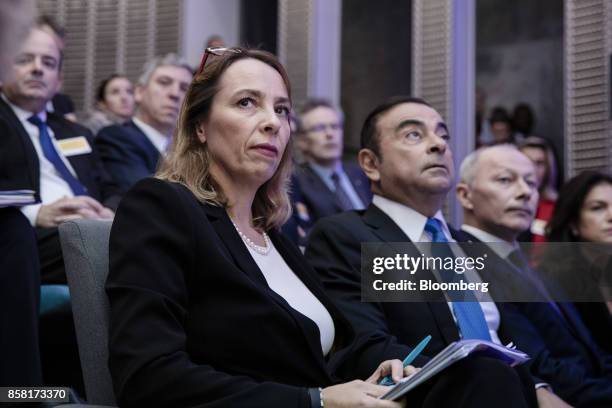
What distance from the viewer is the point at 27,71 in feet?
11.5

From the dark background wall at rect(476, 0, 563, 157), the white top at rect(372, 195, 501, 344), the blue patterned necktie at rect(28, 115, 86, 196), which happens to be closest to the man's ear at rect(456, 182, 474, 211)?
the white top at rect(372, 195, 501, 344)

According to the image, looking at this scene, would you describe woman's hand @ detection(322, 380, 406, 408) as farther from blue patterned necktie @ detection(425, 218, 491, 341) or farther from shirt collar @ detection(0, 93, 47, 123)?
shirt collar @ detection(0, 93, 47, 123)

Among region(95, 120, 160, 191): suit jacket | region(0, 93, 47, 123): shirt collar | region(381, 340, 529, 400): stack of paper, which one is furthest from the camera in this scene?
region(95, 120, 160, 191): suit jacket

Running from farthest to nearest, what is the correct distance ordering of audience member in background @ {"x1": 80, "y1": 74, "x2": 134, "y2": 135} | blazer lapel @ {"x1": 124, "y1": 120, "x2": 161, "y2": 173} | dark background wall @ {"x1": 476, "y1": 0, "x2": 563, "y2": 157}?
1. dark background wall @ {"x1": 476, "y1": 0, "x2": 563, "y2": 157}
2. audience member in background @ {"x1": 80, "y1": 74, "x2": 134, "y2": 135}
3. blazer lapel @ {"x1": 124, "y1": 120, "x2": 161, "y2": 173}

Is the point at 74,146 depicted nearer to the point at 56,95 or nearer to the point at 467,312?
the point at 56,95

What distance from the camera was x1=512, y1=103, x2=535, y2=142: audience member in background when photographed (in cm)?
802

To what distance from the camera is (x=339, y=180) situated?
4988 millimetres

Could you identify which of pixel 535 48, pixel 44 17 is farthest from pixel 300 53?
pixel 535 48

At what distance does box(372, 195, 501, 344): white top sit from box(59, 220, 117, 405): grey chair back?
1228mm

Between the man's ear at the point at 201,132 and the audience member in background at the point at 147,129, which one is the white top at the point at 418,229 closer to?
the man's ear at the point at 201,132

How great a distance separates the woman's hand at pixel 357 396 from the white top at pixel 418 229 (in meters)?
1.12

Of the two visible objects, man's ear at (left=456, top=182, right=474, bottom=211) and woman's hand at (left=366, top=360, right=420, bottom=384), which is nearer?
woman's hand at (left=366, top=360, right=420, bottom=384)

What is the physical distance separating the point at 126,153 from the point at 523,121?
5025mm

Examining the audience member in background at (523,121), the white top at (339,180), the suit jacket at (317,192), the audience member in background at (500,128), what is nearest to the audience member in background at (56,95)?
the suit jacket at (317,192)
